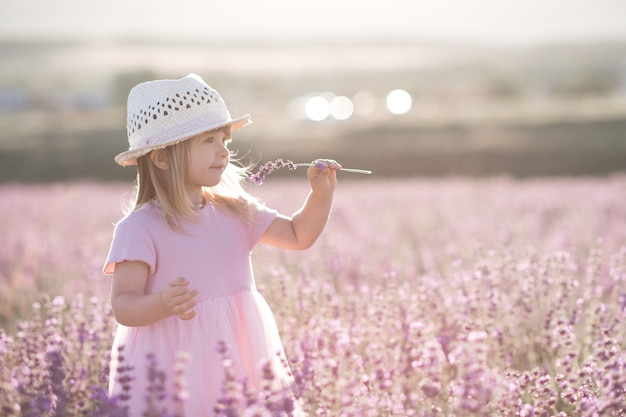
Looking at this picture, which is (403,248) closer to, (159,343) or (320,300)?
(320,300)

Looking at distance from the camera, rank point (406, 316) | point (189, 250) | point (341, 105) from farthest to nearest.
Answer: point (341, 105) → point (406, 316) → point (189, 250)

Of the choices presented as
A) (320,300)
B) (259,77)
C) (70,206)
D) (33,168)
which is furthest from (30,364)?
(259,77)

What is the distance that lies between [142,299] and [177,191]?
1.61 feet

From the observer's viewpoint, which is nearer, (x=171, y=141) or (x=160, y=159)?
(x=171, y=141)

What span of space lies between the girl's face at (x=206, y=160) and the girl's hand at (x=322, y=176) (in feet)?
1.14

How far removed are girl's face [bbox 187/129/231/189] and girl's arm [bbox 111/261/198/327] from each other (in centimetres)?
40

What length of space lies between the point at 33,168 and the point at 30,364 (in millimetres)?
16091

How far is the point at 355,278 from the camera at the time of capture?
5.07 meters

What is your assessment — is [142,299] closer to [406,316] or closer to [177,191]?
[177,191]

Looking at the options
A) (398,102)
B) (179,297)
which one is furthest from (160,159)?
(398,102)

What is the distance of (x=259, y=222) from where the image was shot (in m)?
3.22

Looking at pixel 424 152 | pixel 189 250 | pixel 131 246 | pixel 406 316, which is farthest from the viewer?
pixel 424 152

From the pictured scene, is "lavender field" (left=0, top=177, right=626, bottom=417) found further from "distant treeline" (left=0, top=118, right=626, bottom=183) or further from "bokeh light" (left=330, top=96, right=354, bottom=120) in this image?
"bokeh light" (left=330, top=96, right=354, bottom=120)

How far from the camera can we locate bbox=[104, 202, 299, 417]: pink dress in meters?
2.81
